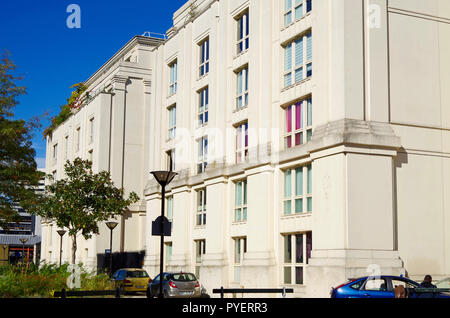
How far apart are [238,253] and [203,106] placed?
33.1 ft

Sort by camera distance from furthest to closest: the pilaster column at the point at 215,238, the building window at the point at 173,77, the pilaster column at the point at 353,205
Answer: the building window at the point at 173,77 < the pilaster column at the point at 215,238 < the pilaster column at the point at 353,205

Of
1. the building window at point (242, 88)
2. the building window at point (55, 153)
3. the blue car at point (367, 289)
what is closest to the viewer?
the blue car at point (367, 289)

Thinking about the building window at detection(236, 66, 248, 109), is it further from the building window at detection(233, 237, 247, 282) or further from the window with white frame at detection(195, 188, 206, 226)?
the building window at detection(233, 237, 247, 282)

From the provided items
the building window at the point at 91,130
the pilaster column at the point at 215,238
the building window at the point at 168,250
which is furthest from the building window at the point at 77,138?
the pilaster column at the point at 215,238

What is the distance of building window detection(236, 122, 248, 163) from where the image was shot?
34.6 m

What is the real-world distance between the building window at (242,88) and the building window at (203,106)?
157 inches

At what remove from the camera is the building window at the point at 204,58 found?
4021cm

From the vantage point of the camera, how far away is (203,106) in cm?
4019

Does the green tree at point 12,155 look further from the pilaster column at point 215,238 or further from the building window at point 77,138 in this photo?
the building window at point 77,138

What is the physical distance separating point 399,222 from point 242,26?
15.0m

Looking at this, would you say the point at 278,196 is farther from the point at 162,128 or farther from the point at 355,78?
the point at 162,128
